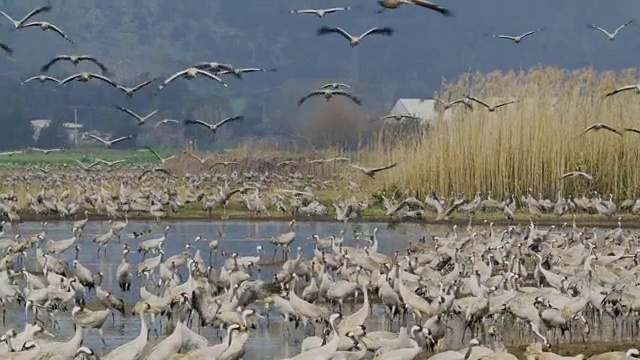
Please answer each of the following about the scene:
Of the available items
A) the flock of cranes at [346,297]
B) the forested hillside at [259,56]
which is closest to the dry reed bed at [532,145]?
the flock of cranes at [346,297]

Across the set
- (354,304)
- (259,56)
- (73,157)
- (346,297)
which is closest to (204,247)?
(354,304)

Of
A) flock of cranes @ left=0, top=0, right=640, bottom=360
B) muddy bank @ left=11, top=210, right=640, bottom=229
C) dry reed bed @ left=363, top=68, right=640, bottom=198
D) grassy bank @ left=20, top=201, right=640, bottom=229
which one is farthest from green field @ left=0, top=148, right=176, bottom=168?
flock of cranes @ left=0, top=0, right=640, bottom=360

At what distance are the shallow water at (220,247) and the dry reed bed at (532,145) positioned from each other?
204 cm

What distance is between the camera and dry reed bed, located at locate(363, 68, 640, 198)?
107 ft

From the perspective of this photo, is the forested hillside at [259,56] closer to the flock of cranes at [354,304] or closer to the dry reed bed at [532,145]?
the dry reed bed at [532,145]

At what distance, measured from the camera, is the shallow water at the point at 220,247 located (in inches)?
595

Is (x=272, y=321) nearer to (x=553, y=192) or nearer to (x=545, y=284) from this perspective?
(x=545, y=284)

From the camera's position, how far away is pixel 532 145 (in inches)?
1282

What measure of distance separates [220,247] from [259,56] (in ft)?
499

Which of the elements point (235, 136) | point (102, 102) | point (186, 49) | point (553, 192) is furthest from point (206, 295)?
point (186, 49)

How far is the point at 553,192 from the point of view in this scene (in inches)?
1316

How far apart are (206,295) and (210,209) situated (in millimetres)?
19246

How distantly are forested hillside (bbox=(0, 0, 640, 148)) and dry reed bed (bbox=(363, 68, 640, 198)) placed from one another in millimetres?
47379

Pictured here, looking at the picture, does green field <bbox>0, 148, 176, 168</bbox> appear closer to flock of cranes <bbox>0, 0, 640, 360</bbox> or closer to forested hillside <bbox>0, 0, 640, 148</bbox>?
forested hillside <bbox>0, 0, 640, 148</bbox>
